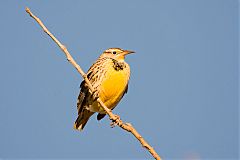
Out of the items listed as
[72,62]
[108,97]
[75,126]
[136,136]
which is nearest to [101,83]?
[108,97]

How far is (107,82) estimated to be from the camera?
7531mm

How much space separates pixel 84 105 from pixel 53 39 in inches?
154

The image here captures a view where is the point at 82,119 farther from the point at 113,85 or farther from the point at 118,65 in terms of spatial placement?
the point at 118,65

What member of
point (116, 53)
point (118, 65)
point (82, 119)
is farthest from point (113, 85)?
point (82, 119)

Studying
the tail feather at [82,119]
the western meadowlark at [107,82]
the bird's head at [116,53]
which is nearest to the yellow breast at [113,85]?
the western meadowlark at [107,82]

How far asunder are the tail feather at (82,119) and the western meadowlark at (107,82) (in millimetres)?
54

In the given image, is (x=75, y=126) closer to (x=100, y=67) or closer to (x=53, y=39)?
(x=100, y=67)

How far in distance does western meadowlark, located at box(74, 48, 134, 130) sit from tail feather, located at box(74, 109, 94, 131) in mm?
54

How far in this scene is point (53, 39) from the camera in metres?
3.87

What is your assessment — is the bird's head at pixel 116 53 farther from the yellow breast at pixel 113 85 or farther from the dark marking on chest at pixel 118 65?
the yellow breast at pixel 113 85

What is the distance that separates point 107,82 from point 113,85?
128 millimetres

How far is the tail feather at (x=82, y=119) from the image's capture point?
831 centimetres

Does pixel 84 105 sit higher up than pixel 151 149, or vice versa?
pixel 84 105

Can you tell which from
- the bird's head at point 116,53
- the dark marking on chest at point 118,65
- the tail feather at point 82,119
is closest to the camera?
the dark marking on chest at point 118,65
